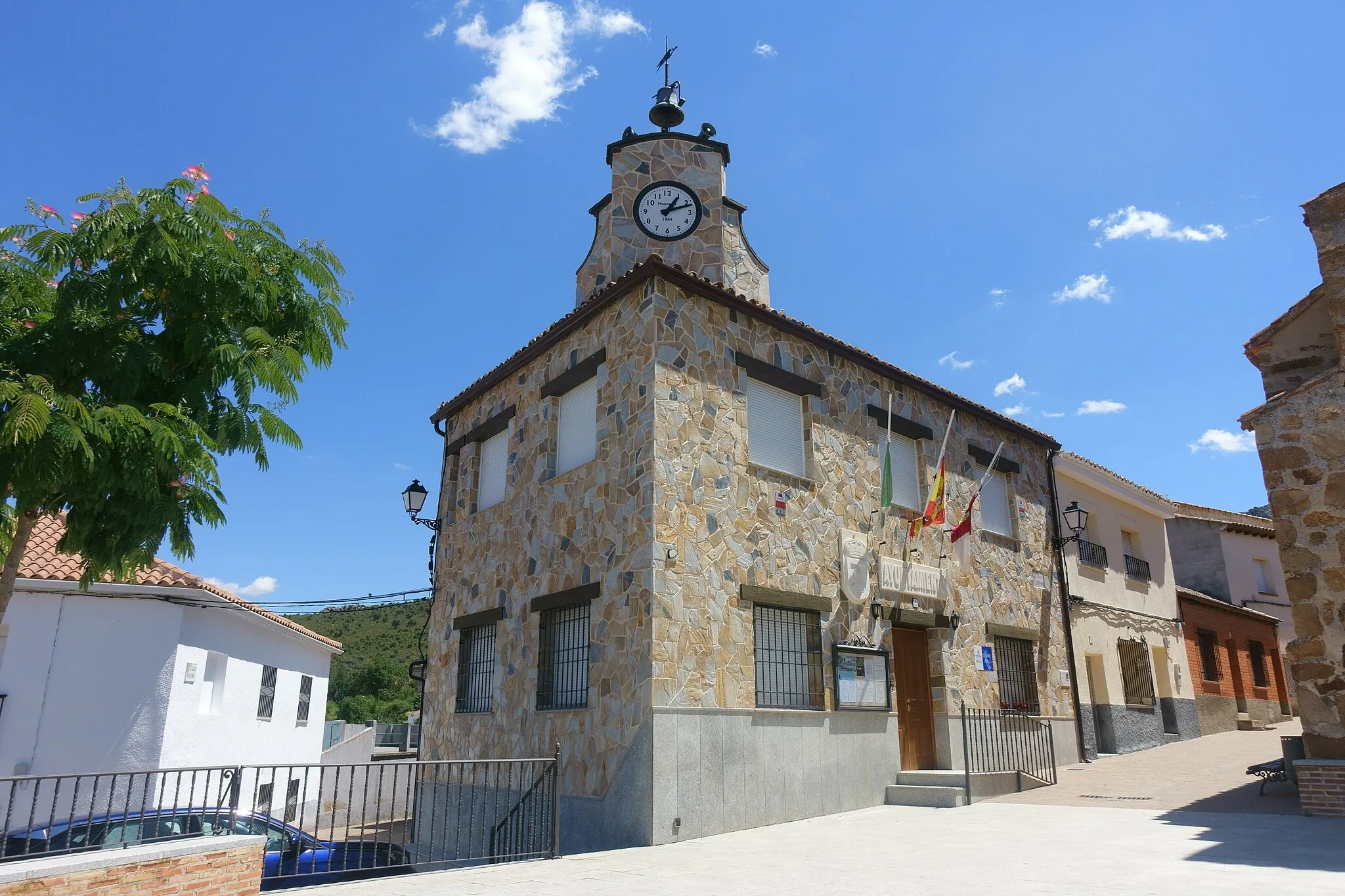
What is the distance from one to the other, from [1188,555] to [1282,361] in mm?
17880

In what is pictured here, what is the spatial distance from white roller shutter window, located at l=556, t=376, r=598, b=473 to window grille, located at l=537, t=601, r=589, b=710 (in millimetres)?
2119

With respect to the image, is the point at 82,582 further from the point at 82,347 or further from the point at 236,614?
the point at 236,614

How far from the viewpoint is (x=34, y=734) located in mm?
14531

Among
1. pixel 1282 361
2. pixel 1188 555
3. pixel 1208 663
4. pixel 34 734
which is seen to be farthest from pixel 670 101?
pixel 1188 555

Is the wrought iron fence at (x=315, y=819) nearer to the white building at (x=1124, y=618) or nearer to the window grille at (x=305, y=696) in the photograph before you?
the window grille at (x=305, y=696)

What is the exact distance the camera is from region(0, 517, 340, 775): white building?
1461 centimetres

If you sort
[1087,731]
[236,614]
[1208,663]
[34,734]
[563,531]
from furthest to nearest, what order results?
[1208,663] < [236,614] < [1087,731] < [34,734] < [563,531]

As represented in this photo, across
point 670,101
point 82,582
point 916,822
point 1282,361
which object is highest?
point 670,101

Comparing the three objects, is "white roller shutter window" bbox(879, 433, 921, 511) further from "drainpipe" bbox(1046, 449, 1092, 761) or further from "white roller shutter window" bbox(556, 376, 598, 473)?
"white roller shutter window" bbox(556, 376, 598, 473)

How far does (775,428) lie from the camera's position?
12336 mm

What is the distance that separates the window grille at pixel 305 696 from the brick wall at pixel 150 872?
17062 millimetres

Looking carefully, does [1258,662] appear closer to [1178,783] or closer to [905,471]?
[1178,783]

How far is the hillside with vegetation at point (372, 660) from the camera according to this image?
5356cm

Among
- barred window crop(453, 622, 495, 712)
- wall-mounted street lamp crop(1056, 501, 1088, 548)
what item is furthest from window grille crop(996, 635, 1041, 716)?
barred window crop(453, 622, 495, 712)
